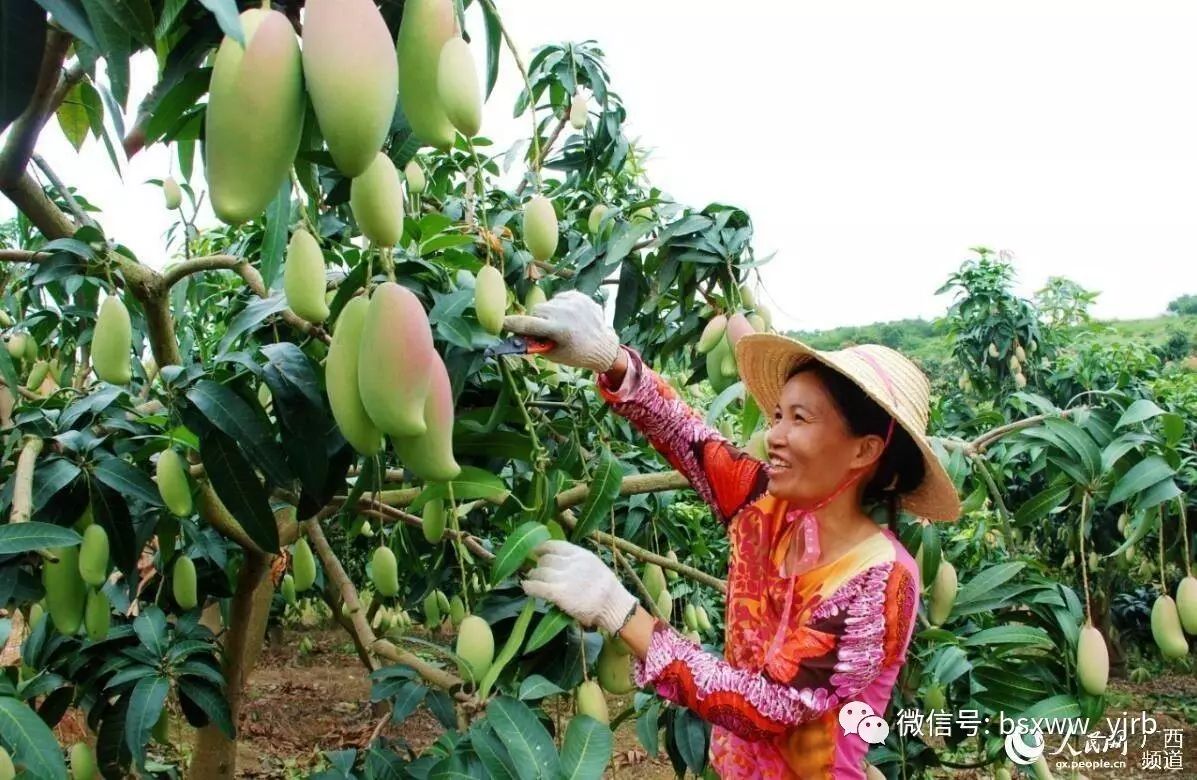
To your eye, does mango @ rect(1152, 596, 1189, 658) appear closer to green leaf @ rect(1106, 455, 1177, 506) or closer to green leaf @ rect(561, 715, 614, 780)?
green leaf @ rect(1106, 455, 1177, 506)

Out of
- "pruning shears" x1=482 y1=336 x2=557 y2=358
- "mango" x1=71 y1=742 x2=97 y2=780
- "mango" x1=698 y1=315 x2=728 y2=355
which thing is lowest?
"mango" x1=71 y1=742 x2=97 y2=780

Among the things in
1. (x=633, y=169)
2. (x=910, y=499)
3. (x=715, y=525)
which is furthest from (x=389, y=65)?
(x=715, y=525)

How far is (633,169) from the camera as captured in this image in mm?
3074

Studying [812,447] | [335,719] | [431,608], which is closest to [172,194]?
[431,608]

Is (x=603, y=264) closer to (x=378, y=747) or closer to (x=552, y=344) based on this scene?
(x=552, y=344)

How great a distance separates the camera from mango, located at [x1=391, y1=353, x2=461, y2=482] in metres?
0.74

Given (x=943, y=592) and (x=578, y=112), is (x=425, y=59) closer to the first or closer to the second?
(x=943, y=592)

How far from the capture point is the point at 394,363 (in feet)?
2.16

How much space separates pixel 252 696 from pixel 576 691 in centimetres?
505

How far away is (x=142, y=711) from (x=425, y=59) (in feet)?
4.12

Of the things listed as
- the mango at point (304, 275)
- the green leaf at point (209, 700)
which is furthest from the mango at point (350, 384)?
the green leaf at point (209, 700)

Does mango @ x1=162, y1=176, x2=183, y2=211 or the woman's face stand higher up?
mango @ x1=162, y1=176, x2=183, y2=211

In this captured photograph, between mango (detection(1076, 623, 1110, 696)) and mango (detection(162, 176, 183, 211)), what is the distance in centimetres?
187

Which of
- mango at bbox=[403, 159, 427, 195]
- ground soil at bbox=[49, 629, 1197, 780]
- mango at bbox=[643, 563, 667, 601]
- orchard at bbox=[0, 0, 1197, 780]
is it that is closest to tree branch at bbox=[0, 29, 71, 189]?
orchard at bbox=[0, 0, 1197, 780]
